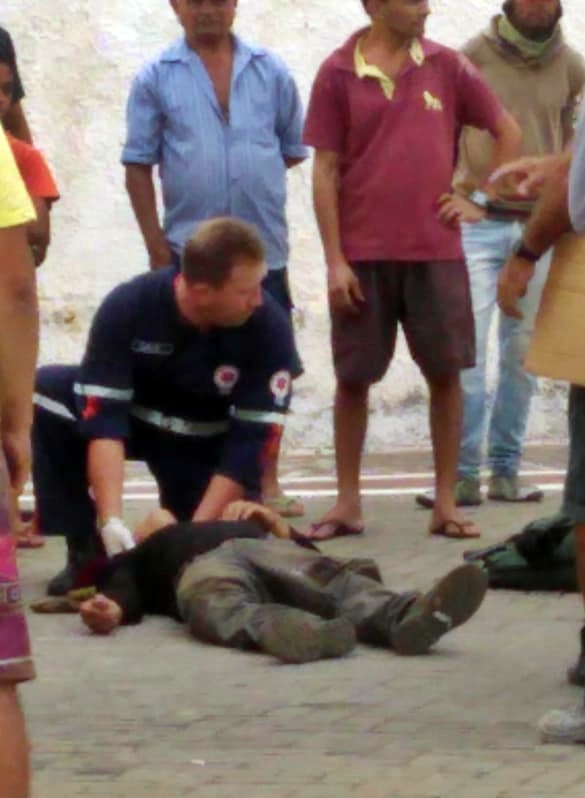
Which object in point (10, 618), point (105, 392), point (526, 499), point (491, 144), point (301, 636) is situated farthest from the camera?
point (491, 144)

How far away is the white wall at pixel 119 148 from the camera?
38.5 ft

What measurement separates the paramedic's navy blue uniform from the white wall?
3.76 m

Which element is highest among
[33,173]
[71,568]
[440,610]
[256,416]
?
[33,173]

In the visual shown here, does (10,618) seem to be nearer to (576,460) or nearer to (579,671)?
(576,460)

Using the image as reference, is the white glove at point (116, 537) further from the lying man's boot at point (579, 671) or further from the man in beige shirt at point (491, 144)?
the man in beige shirt at point (491, 144)

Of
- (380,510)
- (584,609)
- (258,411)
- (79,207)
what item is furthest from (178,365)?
(79,207)

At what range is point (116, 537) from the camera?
25.4ft

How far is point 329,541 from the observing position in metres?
9.13

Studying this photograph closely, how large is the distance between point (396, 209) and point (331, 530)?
3.69 feet

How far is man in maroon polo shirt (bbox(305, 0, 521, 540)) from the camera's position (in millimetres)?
9156

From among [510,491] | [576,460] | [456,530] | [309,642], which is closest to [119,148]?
[510,491]

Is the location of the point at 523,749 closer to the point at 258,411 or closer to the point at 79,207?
the point at 258,411

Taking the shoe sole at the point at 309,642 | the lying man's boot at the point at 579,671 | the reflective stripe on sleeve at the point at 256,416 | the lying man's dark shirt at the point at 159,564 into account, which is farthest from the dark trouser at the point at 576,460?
the reflective stripe on sleeve at the point at 256,416

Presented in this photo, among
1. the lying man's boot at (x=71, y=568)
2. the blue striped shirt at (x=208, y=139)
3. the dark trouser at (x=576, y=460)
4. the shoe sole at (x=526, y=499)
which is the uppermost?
the blue striped shirt at (x=208, y=139)
